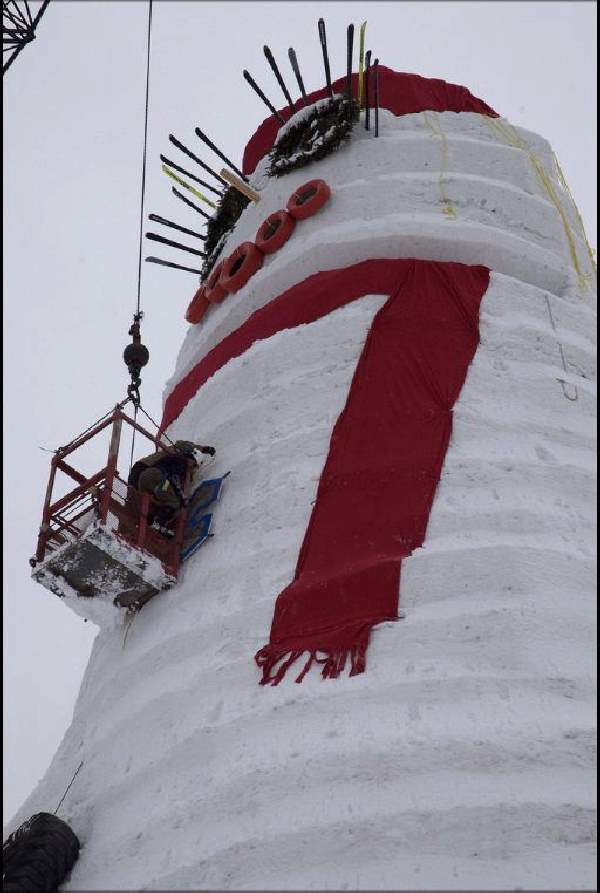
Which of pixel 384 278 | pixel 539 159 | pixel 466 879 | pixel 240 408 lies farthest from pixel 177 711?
pixel 539 159

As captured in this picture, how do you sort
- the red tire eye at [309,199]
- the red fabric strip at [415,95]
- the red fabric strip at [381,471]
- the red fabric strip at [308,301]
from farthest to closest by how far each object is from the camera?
1. the red fabric strip at [415,95]
2. the red tire eye at [309,199]
3. the red fabric strip at [308,301]
4. the red fabric strip at [381,471]

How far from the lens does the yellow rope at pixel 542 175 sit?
41.3 ft

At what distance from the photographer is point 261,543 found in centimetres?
961

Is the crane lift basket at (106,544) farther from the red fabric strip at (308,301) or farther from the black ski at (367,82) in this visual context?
the black ski at (367,82)

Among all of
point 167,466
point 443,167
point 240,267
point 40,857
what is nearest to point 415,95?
point 443,167

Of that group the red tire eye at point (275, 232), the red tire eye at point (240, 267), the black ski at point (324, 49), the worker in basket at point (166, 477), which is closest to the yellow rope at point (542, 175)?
the black ski at point (324, 49)

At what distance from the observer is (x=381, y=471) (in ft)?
31.0

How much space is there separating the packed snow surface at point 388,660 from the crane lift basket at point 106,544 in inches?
14.2

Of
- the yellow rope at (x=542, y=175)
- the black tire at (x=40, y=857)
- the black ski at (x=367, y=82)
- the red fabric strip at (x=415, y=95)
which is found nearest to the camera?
the black tire at (x=40, y=857)

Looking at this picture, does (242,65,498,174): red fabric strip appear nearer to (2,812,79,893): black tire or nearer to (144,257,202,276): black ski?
(144,257,202,276): black ski

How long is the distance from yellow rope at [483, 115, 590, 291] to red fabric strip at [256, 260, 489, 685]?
5.40ft

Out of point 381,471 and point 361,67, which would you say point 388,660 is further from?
point 361,67

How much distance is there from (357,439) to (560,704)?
3.50 meters

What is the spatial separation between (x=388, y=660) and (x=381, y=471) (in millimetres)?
2162
